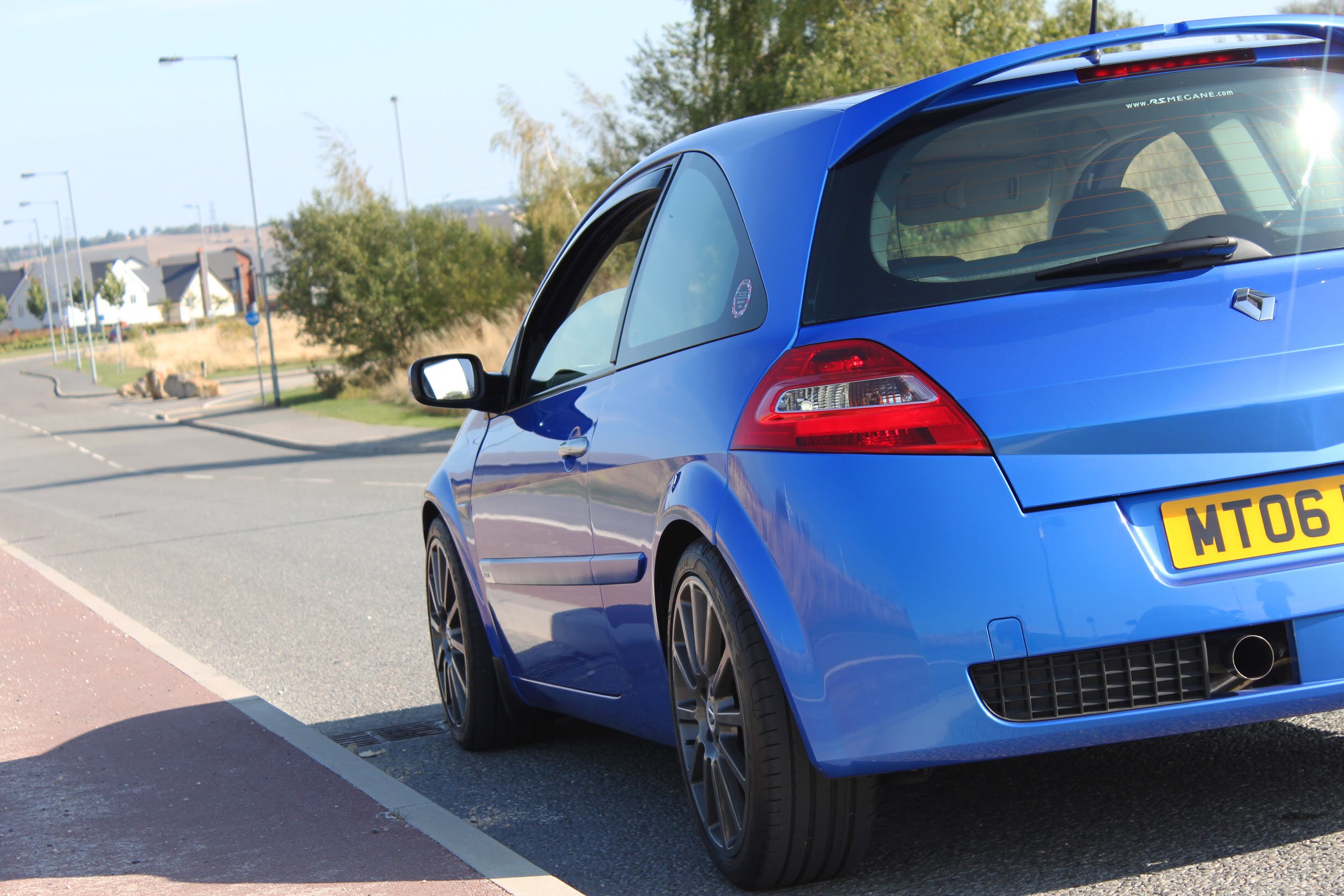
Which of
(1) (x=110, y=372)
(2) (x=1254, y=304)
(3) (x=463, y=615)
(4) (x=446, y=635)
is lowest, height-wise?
(1) (x=110, y=372)

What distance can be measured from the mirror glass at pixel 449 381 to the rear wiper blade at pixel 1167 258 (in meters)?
2.39

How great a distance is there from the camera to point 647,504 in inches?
147

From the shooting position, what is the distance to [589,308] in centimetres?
477

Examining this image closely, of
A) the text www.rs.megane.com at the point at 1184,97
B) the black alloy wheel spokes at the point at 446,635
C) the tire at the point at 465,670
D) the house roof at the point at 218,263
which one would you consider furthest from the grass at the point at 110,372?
the house roof at the point at 218,263

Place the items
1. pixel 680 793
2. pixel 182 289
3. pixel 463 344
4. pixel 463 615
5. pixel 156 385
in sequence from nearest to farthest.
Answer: pixel 680 793 → pixel 463 615 → pixel 463 344 → pixel 156 385 → pixel 182 289

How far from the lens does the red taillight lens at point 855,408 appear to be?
2.99 meters

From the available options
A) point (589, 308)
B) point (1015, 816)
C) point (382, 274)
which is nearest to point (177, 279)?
point (382, 274)

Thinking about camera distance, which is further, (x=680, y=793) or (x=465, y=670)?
(x=465, y=670)

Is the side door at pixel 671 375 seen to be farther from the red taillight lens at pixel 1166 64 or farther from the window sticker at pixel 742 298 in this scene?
the red taillight lens at pixel 1166 64

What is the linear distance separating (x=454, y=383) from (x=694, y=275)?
1.46 m

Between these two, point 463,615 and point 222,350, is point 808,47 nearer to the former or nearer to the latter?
point 463,615

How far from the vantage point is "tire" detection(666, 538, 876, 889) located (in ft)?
10.7

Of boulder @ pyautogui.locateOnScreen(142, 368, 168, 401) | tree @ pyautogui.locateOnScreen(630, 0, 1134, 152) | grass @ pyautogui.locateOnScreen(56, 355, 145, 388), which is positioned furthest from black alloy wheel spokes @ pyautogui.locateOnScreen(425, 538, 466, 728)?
grass @ pyautogui.locateOnScreen(56, 355, 145, 388)

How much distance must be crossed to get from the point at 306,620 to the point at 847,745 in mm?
6520
